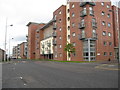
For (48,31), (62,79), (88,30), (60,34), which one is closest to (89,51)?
(88,30)

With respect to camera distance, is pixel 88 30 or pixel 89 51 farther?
pixel 88 30

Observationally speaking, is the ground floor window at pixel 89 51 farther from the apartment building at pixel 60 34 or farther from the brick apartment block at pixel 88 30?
the apartment building at pixel 60 34

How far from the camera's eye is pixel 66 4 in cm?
4788

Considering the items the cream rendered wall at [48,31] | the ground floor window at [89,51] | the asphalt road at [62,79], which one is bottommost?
the asphalt road at [62,79]

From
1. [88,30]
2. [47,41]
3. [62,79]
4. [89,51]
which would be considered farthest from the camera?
[47,41]

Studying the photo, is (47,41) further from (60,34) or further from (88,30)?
(88,30)

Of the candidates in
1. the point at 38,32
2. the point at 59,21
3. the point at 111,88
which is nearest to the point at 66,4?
the point at 59,21

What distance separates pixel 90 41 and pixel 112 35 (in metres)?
8.51

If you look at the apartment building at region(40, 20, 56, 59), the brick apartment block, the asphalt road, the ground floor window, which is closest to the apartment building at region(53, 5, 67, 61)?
the brick apartment block

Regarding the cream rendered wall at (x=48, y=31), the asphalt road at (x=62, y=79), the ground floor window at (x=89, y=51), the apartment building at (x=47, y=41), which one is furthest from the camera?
the cream rendered wall at (x=48, y=31)

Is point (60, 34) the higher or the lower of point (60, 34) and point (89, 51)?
the higher

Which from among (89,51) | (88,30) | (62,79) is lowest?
(62,79)

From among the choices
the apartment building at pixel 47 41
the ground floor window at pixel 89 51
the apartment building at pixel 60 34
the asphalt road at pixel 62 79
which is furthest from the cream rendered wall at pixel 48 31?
the asphalt road at pixel 62 79

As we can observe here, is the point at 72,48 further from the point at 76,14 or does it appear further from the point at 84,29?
the point at 76,14
